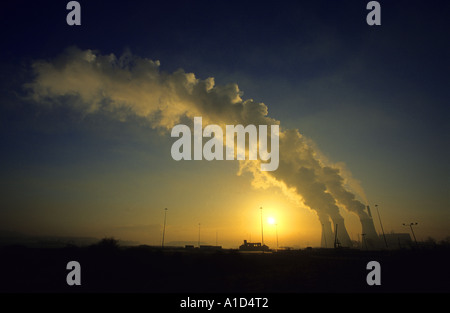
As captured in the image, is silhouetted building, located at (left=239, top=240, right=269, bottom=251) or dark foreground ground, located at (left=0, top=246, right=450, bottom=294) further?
silhouetted building, located at (left=239, top=240, right=269, bottom=251)

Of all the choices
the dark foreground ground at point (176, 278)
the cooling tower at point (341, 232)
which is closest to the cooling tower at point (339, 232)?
the cooling tower at point (341, 232)

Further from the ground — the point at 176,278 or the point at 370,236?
the point at 176,278

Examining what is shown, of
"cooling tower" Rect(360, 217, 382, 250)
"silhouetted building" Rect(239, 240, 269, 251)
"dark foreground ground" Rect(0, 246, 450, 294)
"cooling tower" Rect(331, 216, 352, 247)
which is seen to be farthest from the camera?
"cooling tower" Rect(360, 217, 382, 250)

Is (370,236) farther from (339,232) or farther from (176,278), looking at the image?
(176,278)

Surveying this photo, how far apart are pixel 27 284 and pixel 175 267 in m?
12.4

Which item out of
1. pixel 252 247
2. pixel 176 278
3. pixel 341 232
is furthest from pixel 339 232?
pixel 176 278

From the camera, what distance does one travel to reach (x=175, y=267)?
2411 centimetres

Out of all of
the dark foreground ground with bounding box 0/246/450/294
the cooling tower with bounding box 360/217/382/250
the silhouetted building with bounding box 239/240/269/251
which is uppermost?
the dark foreground ground with bounding box 0/246/450/294

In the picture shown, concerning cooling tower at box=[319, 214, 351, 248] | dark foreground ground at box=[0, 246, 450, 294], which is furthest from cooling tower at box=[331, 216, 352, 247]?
dark foreground ground at box=[0, 246, 450, 294]

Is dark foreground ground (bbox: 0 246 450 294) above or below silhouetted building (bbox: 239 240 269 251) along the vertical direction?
above

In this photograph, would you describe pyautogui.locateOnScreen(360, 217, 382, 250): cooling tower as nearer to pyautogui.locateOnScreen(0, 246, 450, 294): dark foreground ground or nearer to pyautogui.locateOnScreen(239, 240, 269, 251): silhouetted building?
pyautogui.locateOnScreen(239, 240, 269, 251): silhouetted building

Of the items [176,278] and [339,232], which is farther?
[339,232]
